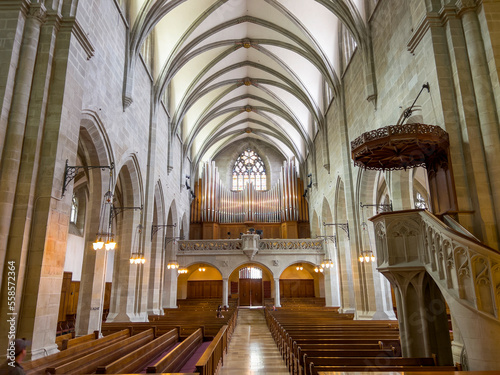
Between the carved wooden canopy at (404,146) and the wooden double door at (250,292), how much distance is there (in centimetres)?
2207

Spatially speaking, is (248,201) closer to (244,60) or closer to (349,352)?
(244,60)

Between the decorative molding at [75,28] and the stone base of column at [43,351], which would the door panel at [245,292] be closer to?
the stone base of column at [43,351]

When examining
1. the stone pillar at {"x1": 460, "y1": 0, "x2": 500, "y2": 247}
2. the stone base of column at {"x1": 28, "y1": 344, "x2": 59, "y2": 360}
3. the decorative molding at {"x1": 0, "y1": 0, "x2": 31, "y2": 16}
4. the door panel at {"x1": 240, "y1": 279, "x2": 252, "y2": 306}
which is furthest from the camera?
the door panel at {"x1": 240, "y1": 279, "x2": 252, "y2": 306}

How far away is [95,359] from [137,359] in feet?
2.34

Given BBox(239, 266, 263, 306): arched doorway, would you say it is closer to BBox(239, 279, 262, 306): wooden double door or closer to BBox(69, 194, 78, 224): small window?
BBox(239, 279, 262, 306): wooden double door

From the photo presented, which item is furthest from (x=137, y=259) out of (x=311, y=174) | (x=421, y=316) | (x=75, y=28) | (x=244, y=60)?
(x=311, y=174)

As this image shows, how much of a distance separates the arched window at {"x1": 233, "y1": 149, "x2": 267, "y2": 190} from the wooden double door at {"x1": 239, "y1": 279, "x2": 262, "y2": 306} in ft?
27.5

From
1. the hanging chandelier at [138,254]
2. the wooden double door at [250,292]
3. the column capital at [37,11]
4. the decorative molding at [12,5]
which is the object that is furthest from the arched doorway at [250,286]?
the decorative molding at [12,5]

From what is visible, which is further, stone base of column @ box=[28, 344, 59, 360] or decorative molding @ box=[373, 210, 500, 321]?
stone base of column @ box=[28, 344, 59, 360]

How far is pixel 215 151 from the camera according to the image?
32688 mm

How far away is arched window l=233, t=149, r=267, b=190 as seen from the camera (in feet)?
108

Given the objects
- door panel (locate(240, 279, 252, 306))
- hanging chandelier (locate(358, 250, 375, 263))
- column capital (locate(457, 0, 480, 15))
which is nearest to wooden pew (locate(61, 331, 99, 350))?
hanging chandelier (locate(358, 250, 375, 263))

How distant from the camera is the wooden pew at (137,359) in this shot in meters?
4.88

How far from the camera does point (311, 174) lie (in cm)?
2573
